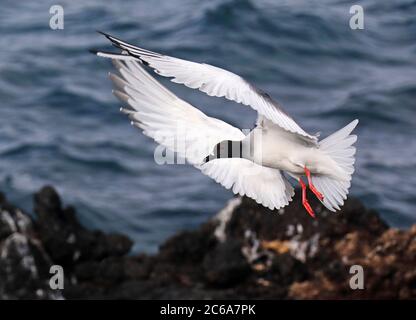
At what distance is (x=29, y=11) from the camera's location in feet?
63.6

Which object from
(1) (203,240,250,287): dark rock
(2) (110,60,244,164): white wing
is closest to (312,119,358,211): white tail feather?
(2) (110,60,244,164): white wing

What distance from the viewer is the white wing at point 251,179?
6480mm

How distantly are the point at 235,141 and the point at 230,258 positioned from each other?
2.91 meters

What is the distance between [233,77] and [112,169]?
9538mm

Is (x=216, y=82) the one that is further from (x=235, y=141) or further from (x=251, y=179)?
(x=251, y=179)

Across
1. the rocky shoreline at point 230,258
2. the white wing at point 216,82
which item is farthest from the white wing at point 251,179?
the rocky shoreline at point 230,258

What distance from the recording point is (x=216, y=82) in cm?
569

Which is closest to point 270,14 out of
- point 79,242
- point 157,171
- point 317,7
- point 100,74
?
point 317,7

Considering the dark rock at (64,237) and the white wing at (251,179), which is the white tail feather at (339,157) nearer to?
the white wing at (251,179)

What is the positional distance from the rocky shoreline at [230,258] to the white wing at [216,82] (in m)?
2.90

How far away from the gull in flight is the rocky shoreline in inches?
88.8

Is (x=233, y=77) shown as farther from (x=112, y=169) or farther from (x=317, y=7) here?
(x=317, y=7)

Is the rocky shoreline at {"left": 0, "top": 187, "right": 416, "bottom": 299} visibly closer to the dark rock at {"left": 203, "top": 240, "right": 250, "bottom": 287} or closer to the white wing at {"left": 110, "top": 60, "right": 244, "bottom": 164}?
the dark rock at {"left": 203, "top": 240, "right": 250, "bottom": 287}

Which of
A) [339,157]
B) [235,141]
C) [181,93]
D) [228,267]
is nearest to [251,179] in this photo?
[235,141]
